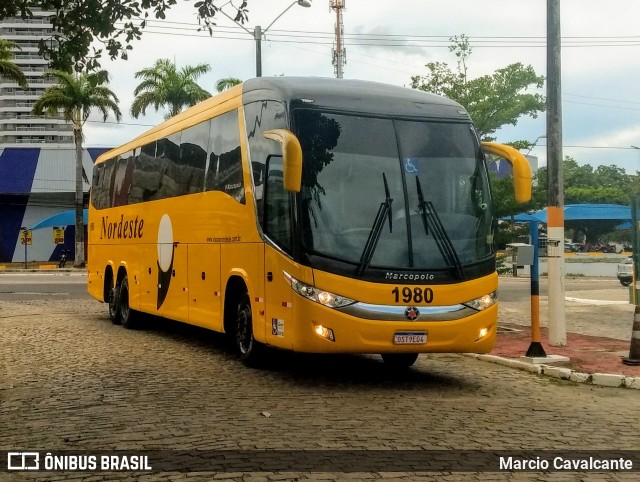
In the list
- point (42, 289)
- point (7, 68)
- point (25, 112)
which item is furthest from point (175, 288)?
point (25, 112)

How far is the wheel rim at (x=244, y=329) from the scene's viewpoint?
11.0 meters

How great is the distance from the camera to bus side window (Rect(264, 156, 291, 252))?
964 centimetres

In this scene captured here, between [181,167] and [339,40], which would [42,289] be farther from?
[339,40]

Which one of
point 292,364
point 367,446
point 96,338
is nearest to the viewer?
point 367,446

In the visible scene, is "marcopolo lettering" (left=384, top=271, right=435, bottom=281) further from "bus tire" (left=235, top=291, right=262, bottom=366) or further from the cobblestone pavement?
"bus tire" (left=235, top=291, right=262, bottom=366)

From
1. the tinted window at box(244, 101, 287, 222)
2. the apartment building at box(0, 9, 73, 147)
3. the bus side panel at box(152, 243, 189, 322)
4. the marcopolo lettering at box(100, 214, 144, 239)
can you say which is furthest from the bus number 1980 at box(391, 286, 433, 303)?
the apartment building at box(0, 9, 73, 147)

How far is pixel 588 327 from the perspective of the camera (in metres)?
17.2

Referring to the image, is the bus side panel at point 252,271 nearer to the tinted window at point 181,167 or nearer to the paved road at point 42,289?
the tinted window at point 181,167

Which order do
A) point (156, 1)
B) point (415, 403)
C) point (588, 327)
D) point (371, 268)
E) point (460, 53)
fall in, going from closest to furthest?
point (415, 403)
point (371, 268)
point (156, 1)
point (588, 327)
point (460, 53)

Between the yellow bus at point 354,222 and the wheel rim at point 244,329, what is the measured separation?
0.02m

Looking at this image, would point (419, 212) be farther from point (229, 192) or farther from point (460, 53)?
point (460, 53)

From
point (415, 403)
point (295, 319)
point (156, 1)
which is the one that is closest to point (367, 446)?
point (415, 403)

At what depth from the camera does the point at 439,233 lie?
9656 mm

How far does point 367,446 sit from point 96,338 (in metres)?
9.34
